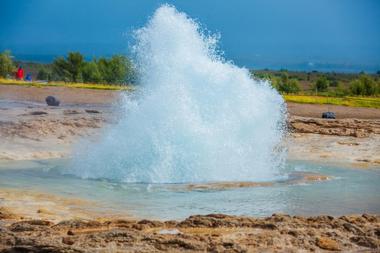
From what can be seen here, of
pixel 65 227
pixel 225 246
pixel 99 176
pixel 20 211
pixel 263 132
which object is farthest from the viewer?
pixel 263 132

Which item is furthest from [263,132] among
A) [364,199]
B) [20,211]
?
[20,211]

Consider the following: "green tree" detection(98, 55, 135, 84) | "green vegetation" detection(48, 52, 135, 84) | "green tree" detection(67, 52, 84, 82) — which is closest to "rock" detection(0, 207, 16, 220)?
"green vegetation" detection(48, 52, 135, 84)

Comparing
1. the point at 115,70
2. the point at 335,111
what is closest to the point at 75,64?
the point at 115,70

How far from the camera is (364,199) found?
11.2 m

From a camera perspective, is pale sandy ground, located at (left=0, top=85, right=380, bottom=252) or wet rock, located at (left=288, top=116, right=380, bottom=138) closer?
pale sandy ground, located at (left=0, top=85, right=380, bottom=252)

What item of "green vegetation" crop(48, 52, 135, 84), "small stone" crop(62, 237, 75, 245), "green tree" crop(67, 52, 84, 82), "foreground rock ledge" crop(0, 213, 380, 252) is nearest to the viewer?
"foreground rock ledge" crop(0, 213, 380, 252)

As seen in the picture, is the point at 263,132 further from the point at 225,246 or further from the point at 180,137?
the point at 225,246

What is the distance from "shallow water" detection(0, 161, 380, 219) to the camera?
9.93 m

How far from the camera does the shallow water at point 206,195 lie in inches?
391

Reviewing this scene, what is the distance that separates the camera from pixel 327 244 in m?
7.01

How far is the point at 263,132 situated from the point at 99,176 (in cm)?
340

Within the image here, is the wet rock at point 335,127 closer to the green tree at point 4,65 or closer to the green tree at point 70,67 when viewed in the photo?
the green tree at point 70,67

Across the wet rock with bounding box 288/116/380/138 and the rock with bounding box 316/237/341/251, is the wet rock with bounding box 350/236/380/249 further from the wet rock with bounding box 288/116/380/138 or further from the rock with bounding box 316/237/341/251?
the wet rock with bounding box 288/116/380/138

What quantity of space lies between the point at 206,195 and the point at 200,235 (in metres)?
4.07
